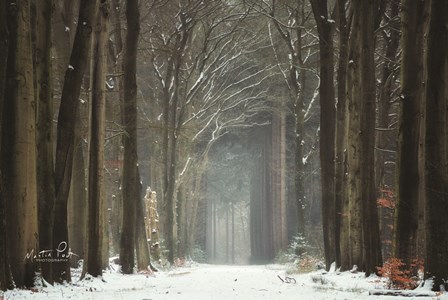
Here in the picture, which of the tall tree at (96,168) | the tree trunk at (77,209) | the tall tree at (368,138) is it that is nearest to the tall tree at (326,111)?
the tall tree at (368,138)

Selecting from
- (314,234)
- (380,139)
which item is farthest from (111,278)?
(314,234)

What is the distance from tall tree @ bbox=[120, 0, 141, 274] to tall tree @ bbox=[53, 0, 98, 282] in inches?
184

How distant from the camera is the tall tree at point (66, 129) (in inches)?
421

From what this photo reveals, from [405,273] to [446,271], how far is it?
1408 mm

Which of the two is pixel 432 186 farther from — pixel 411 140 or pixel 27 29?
pixel 27 29

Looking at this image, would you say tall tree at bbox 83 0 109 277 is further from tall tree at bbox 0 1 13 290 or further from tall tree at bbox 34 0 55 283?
tall tree at bbox 0 1 13 290

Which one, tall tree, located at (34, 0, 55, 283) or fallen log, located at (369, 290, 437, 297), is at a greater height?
tall tree, located at (34, 0, 55, 283)

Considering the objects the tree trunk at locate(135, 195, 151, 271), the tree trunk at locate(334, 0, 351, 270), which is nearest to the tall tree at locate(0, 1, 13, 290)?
the tree trunk at locate(334, 0, 351, 270)

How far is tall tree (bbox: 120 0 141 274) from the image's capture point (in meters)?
15.8

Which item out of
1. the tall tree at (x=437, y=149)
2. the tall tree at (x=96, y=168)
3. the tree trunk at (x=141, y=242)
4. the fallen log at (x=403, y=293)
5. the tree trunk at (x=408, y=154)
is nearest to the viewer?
the fallen log at (x=403, y=293)

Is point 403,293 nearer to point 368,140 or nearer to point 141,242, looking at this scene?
point 368,140

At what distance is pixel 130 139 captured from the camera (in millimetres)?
16188

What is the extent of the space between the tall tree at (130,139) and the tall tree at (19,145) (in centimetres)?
722

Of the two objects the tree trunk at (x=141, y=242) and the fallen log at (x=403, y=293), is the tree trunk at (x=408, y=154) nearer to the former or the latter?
the fallen log at (x=403, y=293)
